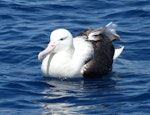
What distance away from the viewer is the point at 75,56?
44.5ft

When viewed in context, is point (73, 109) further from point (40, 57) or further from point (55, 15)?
point (55, 15)

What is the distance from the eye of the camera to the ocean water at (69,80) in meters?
11.8

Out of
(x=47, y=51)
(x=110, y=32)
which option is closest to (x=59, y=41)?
(x=47, y=51)

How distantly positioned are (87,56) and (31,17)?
440 centimetres

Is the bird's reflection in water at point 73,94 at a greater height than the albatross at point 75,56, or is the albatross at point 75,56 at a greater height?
the albatross at point 75,56

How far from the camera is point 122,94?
12.4 m

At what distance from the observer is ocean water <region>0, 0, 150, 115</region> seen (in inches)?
465

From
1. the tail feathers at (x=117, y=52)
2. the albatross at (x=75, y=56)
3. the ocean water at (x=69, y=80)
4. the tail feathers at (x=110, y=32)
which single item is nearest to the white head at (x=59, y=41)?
the albatross at (x=75, y=56)

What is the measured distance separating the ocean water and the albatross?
0.46 feet

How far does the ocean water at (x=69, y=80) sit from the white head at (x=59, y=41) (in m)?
0.54

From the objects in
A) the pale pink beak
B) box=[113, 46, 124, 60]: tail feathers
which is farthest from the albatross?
box=[113, 46, 124, 60]: tail feathers

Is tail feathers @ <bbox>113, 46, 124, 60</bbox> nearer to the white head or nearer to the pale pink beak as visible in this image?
the white head

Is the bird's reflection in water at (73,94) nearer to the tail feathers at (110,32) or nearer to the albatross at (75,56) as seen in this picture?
the albatross at (75,56)

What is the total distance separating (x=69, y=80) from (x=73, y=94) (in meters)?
0.99
